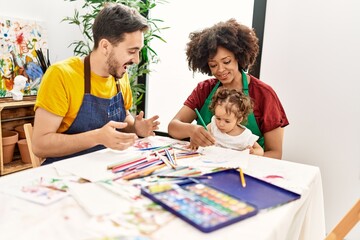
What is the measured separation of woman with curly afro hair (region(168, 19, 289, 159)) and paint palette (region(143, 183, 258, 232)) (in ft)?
2.26

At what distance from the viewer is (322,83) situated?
1.97 meters

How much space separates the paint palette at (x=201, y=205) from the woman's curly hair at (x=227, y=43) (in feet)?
3.27

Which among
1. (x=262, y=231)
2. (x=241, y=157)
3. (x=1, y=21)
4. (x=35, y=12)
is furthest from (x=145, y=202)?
(x=35, y=12)

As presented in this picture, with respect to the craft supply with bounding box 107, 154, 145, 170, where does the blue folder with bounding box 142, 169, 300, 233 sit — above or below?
above

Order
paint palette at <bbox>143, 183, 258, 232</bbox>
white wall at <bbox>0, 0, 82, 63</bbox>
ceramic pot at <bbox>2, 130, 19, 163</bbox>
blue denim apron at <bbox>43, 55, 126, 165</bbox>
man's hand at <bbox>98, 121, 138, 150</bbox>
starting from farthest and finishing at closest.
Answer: white wall at <bbox>0, 0, 82, 63</bbox>, ceramic pot at <bbox>2, 130, 19, 163</bbox>, blue denim apron at <bbox>43, 55, 126, 165</bbox>, man's hand at <bbox>98, 121, 138, 150</bbox>, paint palette at <bbox>143, 183, 258, 232</bbox>

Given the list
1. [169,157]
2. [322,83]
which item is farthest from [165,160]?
[322,83]

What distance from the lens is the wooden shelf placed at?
95.3 inches

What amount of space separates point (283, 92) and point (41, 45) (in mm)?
2146

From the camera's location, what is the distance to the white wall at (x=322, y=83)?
1.89m

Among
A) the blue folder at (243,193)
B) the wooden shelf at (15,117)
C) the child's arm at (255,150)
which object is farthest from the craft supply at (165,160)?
the wooden shelf at (15,117)

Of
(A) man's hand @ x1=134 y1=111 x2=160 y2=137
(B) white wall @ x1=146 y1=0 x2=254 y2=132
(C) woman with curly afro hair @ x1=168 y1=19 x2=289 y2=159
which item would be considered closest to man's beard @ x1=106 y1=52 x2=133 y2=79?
(A) man's hand @ x1=134 y1=111 x2=160 y2=137

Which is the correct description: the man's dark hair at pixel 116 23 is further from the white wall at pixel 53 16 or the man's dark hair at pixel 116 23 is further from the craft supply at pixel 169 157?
the white wall at pixel 53 16

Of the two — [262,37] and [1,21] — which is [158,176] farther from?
[1,21]

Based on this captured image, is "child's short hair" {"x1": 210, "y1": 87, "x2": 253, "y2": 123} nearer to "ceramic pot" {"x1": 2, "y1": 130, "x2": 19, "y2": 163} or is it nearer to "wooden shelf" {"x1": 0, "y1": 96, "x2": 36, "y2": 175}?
"wooden shelf" {"x1": 0, "y1": 96, "x2": 36, "y2": 175}
